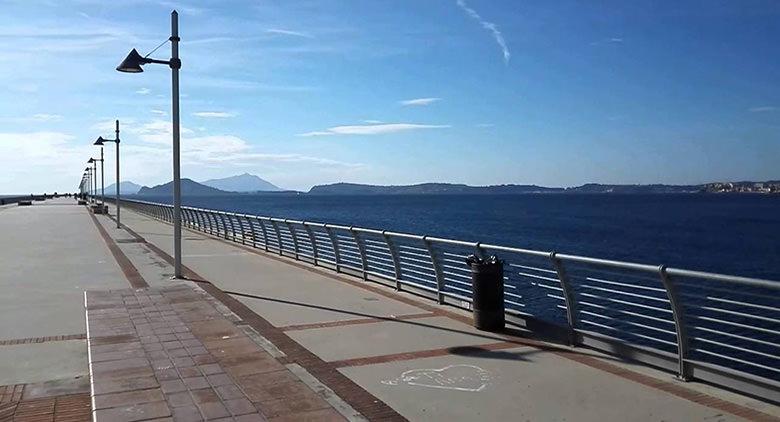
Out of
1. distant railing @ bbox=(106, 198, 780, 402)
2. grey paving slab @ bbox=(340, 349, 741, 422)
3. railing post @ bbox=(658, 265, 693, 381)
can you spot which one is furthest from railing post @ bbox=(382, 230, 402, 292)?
railing post @ bbox=(658, 265, 693, 381)

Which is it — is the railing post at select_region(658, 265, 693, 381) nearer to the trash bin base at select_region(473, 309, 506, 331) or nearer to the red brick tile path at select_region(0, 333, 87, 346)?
the trash bin base at select_region(473, 309, 506, 331)

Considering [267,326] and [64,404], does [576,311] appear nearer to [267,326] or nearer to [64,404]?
[267,326]

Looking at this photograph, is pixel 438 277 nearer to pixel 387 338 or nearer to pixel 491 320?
pixel 491 320

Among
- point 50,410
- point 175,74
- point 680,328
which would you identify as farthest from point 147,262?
point 680,328

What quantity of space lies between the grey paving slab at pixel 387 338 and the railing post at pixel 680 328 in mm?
2171

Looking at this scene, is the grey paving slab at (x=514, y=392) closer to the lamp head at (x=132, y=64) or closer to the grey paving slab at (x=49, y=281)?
the grey paving slab at (x=49, y=281)

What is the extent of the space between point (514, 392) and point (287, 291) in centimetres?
710

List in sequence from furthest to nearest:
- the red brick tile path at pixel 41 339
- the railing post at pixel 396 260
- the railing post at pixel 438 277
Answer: the railing post at pixel 396 260 < the railing post at pixel 438 277 < the red brick tile path at pixel 41 339

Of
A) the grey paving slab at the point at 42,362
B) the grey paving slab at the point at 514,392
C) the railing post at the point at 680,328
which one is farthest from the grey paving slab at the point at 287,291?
the railing post at the point at 680,328

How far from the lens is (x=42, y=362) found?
766 centimetres

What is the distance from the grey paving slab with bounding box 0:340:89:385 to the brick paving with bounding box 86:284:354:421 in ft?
0.61

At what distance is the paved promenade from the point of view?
19.5 feet

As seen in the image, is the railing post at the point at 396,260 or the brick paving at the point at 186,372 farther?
the railing post at the point at 396,260

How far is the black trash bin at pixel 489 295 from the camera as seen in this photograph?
9055 millimetres
